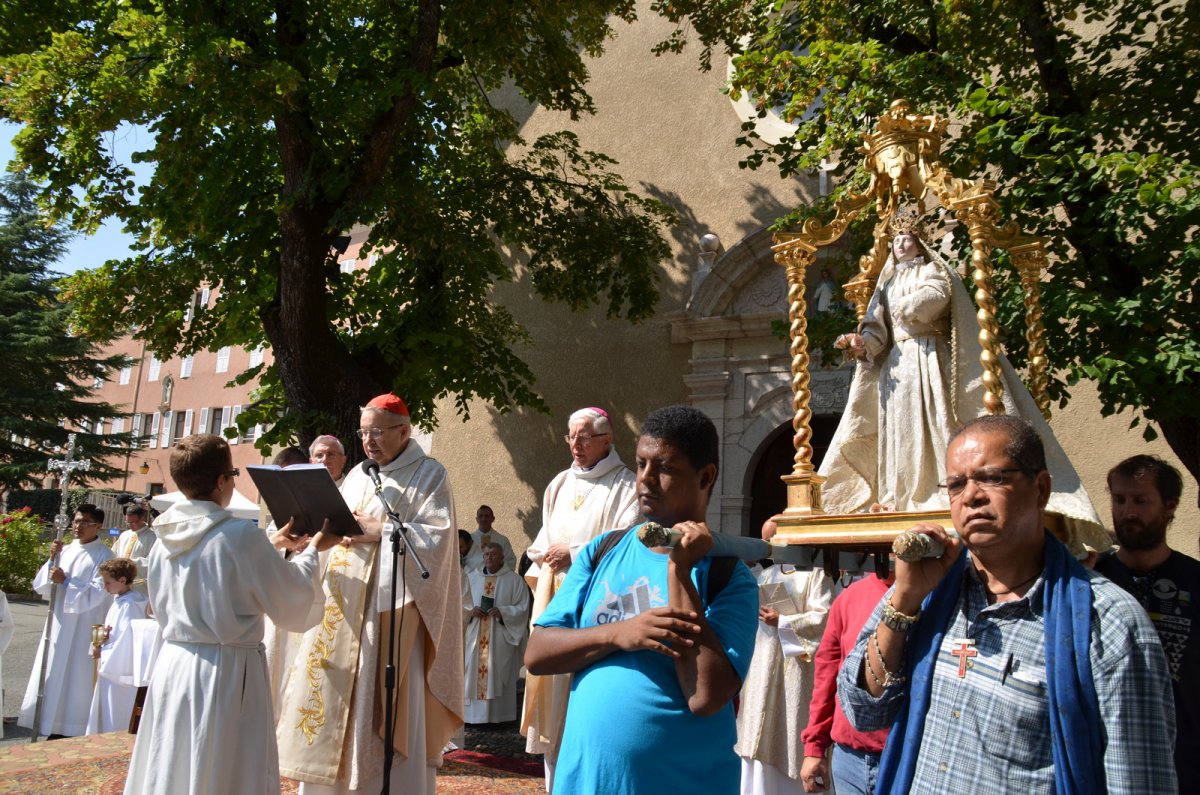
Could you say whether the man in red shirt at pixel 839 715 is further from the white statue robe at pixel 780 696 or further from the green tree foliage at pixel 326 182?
the green tree foliage at pixel 326 182

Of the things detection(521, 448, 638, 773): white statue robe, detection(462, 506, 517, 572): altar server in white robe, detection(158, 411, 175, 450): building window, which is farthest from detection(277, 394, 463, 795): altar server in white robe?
detection(158, 411, 175, 450): building window

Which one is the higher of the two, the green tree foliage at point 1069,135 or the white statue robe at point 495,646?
the green tree foliage at point 1069,135

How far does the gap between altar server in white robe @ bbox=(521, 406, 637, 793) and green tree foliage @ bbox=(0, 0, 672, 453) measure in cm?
543

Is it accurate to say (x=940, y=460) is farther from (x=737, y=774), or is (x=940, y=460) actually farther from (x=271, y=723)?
(x=271, y=723)

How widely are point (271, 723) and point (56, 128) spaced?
8.25 metres

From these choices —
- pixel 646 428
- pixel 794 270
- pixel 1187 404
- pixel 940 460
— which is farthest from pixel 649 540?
pixel 1187 404

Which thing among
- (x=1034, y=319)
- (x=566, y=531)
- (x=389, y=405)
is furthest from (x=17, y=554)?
(x=1034, y=319)

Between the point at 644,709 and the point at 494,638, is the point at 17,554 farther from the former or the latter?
the point at 644,709

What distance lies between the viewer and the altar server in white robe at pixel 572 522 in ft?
19.5

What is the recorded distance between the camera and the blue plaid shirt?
2.16 meters

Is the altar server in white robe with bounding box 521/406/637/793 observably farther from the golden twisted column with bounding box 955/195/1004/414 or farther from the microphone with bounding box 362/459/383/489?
the golden twisted column with bounding box 955/195/1004/414

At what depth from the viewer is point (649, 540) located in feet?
8.14

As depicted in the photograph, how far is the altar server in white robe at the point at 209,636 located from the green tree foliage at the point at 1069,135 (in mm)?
5665

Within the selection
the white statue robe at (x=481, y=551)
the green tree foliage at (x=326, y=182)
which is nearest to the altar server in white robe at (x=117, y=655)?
the green tree foliage at (x=326, y=182)
